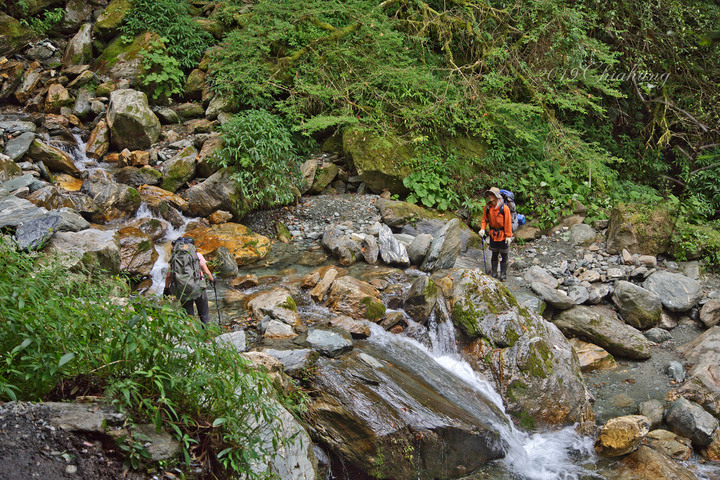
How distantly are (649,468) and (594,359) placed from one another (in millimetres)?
2301

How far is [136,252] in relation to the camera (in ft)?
23.5

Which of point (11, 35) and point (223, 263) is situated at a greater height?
point (11, 35)

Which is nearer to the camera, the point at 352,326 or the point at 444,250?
the point at 352,326

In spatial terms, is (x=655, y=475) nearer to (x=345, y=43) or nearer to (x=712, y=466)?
(x=712, y=466)

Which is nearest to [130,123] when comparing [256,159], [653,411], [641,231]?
[256,159]

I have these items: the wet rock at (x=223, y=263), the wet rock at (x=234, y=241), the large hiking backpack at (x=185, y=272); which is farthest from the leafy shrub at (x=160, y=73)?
the large hiking backpack at (x=185, y=272)

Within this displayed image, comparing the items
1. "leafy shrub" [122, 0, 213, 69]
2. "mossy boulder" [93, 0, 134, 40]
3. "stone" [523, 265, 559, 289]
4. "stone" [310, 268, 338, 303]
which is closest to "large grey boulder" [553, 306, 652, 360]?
"stone" [523, 265, 559, 289]

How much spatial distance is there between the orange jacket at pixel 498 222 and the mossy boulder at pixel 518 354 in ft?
4.19

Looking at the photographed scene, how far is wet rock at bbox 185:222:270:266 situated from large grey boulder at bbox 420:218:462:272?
122 inches

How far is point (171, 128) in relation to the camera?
1097 cm

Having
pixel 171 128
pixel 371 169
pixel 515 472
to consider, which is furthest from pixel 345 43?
pixel 515 472

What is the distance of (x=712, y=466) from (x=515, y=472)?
8.23 feet

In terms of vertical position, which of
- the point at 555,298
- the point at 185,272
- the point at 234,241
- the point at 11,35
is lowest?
the point at 555,298

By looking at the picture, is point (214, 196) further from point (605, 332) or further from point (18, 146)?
point (605, 332)
